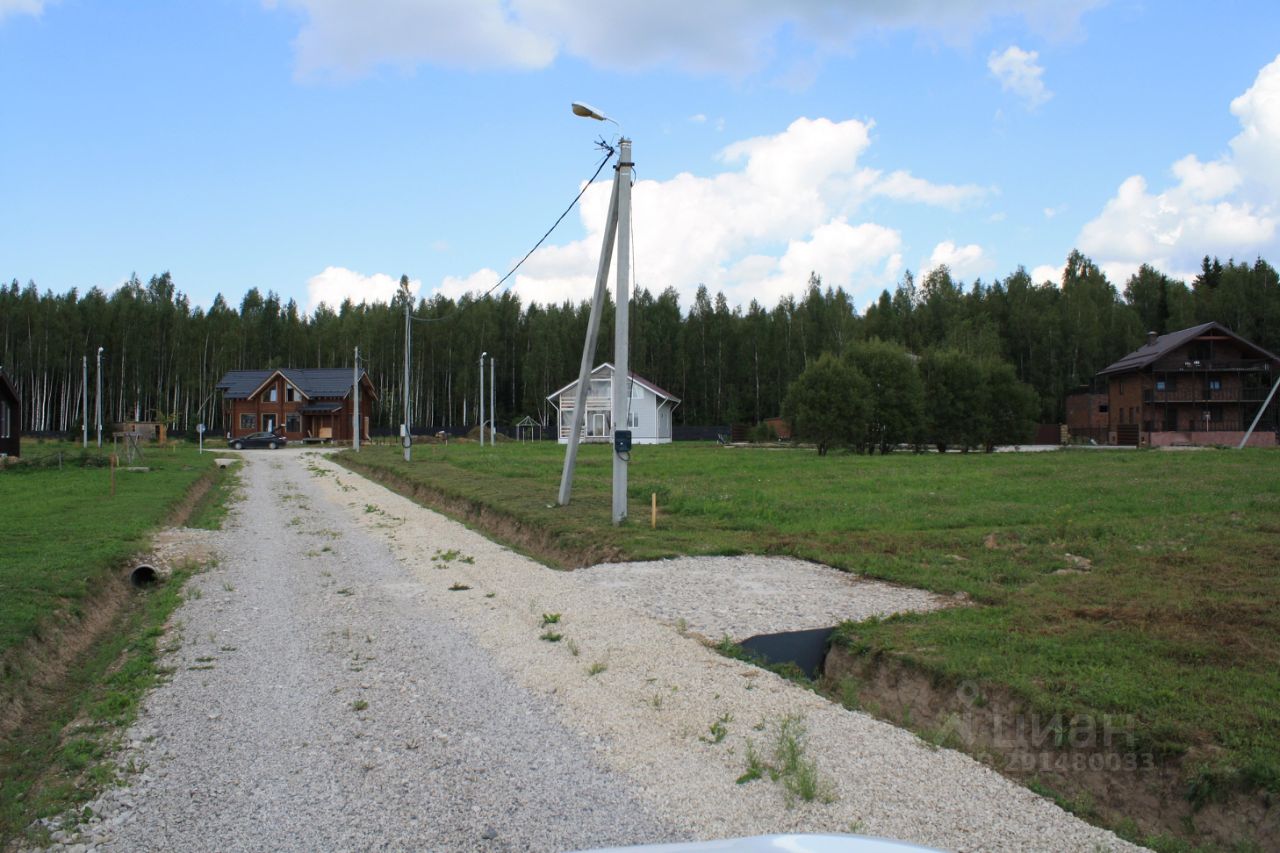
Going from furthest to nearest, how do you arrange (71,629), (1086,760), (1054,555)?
(1054,555) → (71,629) → (1086,760)

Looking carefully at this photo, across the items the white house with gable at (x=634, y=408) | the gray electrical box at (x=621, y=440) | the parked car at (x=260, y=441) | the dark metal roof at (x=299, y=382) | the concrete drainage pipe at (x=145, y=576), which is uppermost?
the dark metal roof at (x=299, y=382)

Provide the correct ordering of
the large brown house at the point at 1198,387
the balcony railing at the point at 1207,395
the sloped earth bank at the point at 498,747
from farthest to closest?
the balcony railing at the point at 1207,395
the large brown house at the point at 1198,387
the sloped earth bank at the point at 498,747

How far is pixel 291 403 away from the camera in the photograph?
74.8 metres

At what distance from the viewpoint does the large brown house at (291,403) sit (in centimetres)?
7469

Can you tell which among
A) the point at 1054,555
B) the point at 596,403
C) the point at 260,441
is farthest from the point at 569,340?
the point at 1054,555

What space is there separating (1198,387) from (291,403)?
69557mm

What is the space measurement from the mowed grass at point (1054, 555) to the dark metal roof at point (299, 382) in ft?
169

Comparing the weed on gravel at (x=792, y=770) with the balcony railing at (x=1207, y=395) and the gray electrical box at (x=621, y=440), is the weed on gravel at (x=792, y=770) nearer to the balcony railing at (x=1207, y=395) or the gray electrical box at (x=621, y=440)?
the gray electrical box at (x=621, y=440)

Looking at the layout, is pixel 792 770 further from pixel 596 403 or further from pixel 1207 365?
pixel 1207 365

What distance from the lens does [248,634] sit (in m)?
9.05

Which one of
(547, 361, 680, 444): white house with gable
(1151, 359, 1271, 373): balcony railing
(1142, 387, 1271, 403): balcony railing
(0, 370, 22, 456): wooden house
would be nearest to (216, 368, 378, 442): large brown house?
(547, 361, 680, 444): white house with gable

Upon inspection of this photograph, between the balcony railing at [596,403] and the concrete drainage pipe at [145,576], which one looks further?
the balcony railing at [596,403]

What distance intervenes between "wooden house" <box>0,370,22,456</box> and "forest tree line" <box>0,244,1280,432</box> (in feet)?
122

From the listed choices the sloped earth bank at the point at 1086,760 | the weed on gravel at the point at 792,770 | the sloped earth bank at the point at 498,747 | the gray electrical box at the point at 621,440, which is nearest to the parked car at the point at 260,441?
the gray electrical box at the point at 621,440
